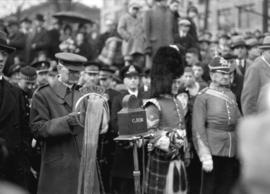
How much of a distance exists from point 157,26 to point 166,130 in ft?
21.5

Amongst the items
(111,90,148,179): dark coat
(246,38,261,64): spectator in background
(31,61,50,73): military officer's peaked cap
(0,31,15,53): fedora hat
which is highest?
(0,31,15,53): fedora hat

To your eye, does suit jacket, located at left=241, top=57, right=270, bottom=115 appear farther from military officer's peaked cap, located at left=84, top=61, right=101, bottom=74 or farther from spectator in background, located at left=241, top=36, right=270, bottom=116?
military officer's peaked cap, located at left=84, top=61, right=101, bottom=74

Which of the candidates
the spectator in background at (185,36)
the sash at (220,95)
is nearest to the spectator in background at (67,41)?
the spectator in background at (185,36)

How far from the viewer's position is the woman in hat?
246 inches

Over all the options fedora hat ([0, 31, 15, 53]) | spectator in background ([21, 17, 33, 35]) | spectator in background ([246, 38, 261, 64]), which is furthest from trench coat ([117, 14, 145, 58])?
fedora hat ([0, 31, 15, 53])

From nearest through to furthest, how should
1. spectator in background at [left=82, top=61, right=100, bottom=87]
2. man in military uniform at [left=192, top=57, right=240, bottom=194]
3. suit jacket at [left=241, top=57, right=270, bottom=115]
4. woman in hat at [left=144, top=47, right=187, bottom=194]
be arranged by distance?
1. woman in hat at [left=144, top=47, right=187, bottom=194]
2. suit jacket at [left=241, top=57, right=270, bottom=115]
3. man in military uniform at [left=192, top=57, right=240, bottom=194]
4. spectator in background at [left=82, top=61, right=100, bottom=87]

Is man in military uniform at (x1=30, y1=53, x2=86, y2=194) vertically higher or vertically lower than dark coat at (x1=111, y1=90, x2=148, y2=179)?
higher

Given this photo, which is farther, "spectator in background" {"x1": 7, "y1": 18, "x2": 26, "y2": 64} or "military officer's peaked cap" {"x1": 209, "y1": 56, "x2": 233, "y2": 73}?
"spectator in background" {"x1": 7, "y1": 18, "x2": 26, "y2": 64}

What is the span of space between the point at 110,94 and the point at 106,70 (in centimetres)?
122

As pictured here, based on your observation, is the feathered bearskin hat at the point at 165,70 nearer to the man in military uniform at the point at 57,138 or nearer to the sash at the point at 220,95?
the man in military uniform at the point at 57,138

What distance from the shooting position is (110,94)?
9.21 metres

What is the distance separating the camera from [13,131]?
606 cm

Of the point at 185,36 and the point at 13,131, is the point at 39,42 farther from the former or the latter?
the point at 13,131

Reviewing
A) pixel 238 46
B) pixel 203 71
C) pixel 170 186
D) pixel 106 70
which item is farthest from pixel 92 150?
pixel 238 46
